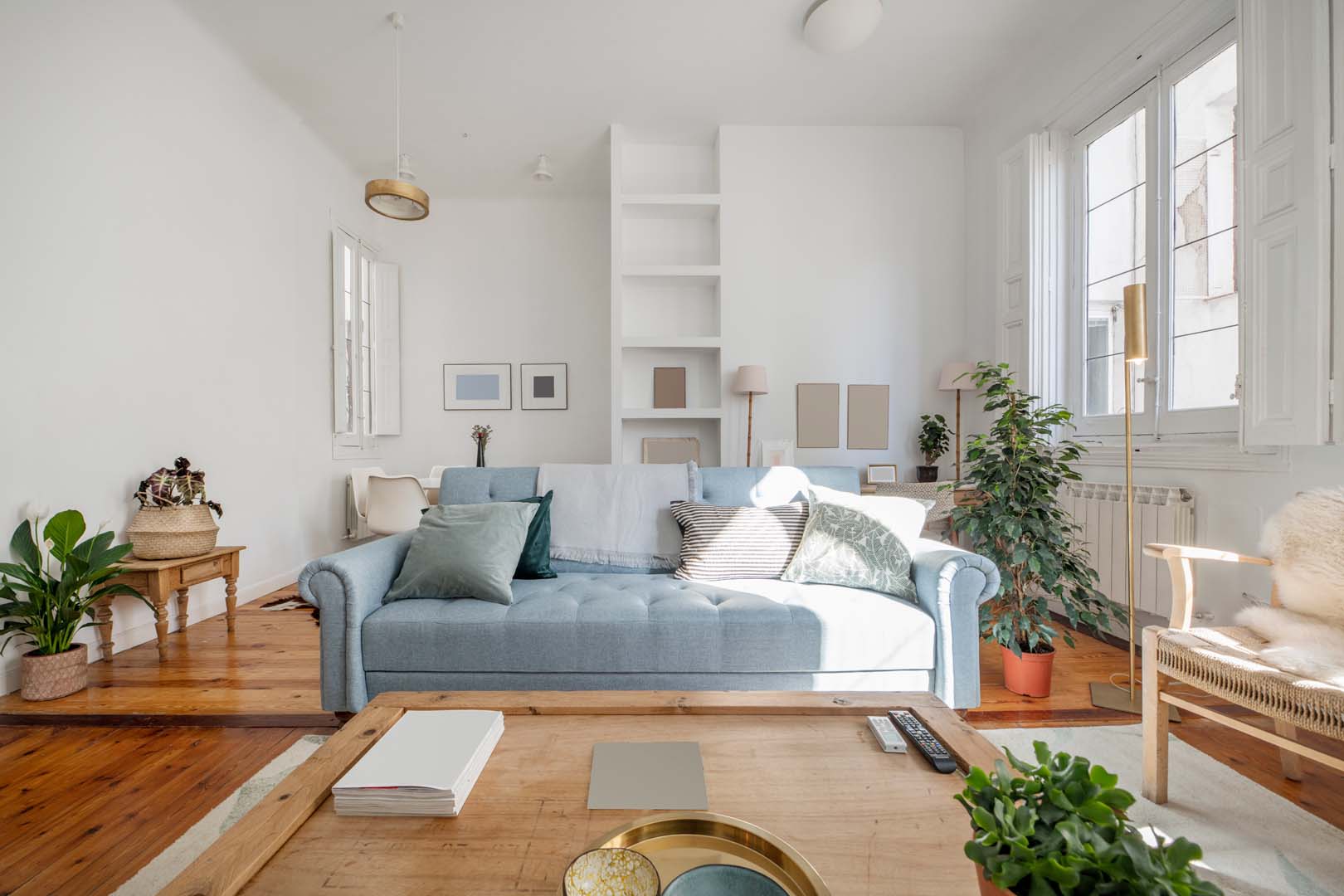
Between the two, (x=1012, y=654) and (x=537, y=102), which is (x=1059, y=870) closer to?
(x=1012, y=654)

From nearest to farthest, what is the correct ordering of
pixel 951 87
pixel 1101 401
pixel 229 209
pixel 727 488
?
pixel 727 488, pixel 1101 401, pixel 229 209, pixel 951 87

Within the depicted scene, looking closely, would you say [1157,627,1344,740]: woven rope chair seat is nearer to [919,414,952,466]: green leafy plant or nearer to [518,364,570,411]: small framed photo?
[919,414,952,466]: green leafy plant

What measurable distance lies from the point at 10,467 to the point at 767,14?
13.4ft

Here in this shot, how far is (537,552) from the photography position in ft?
7.87

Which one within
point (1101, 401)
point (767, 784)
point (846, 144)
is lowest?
point (767, 784)

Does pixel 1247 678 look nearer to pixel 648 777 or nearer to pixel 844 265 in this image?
pixel 648 777

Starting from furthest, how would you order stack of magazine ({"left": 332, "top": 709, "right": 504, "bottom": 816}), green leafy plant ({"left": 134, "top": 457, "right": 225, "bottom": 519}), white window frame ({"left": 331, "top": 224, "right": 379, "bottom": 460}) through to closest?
1. white window frame ({"left": 331, "top": 224, "right": 379, "bottom": 460})
2. green leafy plant ({"left": 134, "top": 457, "right": 225, "bottom": 519})
3. stack of magazine ({"left": 332, "top": 709, "right": 504, "bottom": 816})

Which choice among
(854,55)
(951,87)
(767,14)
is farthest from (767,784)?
(951,87)

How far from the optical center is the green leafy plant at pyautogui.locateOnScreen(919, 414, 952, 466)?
14.3 ft

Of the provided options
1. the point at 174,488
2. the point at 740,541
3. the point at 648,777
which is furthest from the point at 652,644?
the point at 174,488

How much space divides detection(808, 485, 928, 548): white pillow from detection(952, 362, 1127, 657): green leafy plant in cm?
38

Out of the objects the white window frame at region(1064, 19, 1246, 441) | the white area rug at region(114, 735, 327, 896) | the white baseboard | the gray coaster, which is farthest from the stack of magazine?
the white window frame at region(1064, 19, 1246, 441)

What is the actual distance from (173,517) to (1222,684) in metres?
3.94

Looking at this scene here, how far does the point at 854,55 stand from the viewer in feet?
12.2
